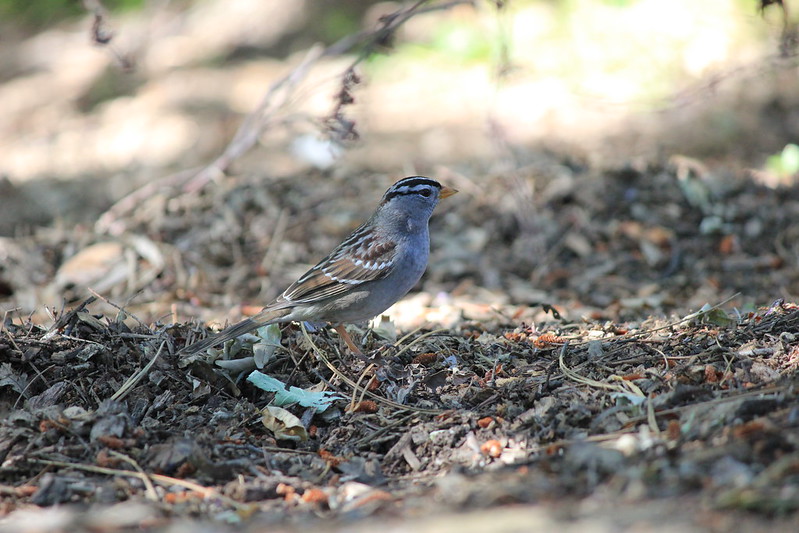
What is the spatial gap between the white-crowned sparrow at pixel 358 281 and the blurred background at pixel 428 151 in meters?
0.76

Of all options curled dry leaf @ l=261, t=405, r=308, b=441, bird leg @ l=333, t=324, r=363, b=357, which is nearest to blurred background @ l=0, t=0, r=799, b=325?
bird leg @ l=333, t=324, r=363, b=357

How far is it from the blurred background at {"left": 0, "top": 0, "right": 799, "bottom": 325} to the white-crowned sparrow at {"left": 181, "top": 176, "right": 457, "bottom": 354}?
2.48ft

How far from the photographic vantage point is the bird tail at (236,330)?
14.5 ft

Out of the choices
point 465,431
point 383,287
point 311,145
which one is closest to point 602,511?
point 465,431

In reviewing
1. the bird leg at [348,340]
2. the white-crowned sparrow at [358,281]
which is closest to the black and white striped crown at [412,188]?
the white-crowned sparrow at [358,281]

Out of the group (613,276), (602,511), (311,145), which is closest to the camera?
(602,511)

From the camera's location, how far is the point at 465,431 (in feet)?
12.4

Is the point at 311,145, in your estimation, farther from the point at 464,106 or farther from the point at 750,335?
the point at 750,335

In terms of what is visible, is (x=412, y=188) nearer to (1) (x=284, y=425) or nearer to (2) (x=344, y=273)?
(2) (x=344, y=273)

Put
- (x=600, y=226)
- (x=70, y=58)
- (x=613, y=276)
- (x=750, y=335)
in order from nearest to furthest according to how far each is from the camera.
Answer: (x=750, y=335), (x=613, y=276), (x=600, y=226), (x=70, y=58)

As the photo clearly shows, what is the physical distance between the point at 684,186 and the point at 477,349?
375cm

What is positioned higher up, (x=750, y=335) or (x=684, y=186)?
(x=750, y=335)

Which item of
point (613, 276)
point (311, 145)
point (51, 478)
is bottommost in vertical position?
point (613, 276)

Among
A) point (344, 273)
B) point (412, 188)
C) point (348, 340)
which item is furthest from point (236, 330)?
point (412, 188)
